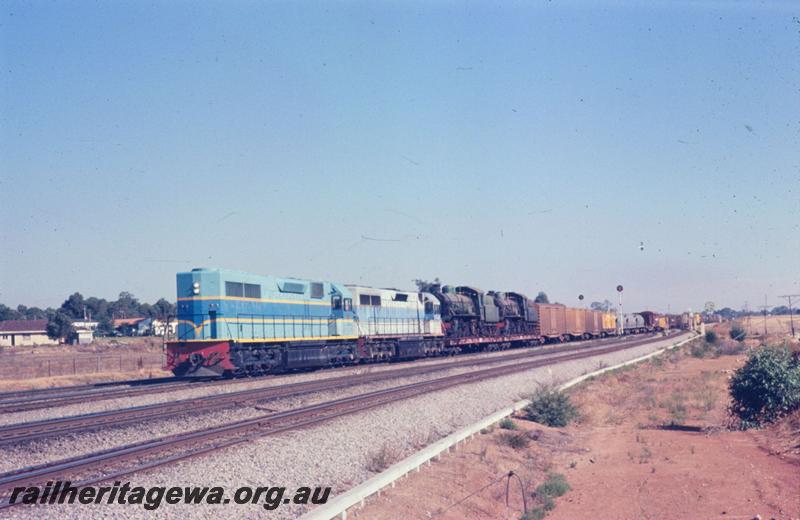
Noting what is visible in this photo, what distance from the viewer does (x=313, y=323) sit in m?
30.7

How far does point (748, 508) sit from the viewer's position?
421 inches

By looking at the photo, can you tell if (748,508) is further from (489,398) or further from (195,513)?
(489,398)

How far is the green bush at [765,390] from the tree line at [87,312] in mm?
91163

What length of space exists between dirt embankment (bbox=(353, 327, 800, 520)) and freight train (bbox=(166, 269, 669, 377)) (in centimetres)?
1225

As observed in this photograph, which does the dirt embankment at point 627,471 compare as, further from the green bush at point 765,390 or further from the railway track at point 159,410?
the railway track at point 159,410

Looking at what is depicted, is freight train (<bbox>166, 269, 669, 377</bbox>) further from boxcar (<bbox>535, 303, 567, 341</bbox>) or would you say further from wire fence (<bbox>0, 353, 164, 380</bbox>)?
wire fence (<bbox>0, 353, 164, 380</bbox>)

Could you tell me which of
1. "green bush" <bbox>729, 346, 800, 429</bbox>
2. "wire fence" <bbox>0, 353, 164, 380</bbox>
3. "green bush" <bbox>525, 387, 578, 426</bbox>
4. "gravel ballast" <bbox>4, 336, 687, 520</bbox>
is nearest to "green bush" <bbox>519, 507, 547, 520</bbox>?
"gravel ballast" <bbox>4, 336, 687, 520</bbox>

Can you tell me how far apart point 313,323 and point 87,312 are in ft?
413

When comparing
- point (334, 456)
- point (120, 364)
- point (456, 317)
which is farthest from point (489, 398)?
point (120, 364)

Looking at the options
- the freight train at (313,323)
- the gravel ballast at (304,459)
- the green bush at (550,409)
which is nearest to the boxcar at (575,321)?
the freight train at (313,323)

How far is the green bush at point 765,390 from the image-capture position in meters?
17.8

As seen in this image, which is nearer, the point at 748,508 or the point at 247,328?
the point at 748,508

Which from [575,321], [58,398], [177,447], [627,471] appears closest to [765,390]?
[627,471]

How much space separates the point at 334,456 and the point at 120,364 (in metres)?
31.6
